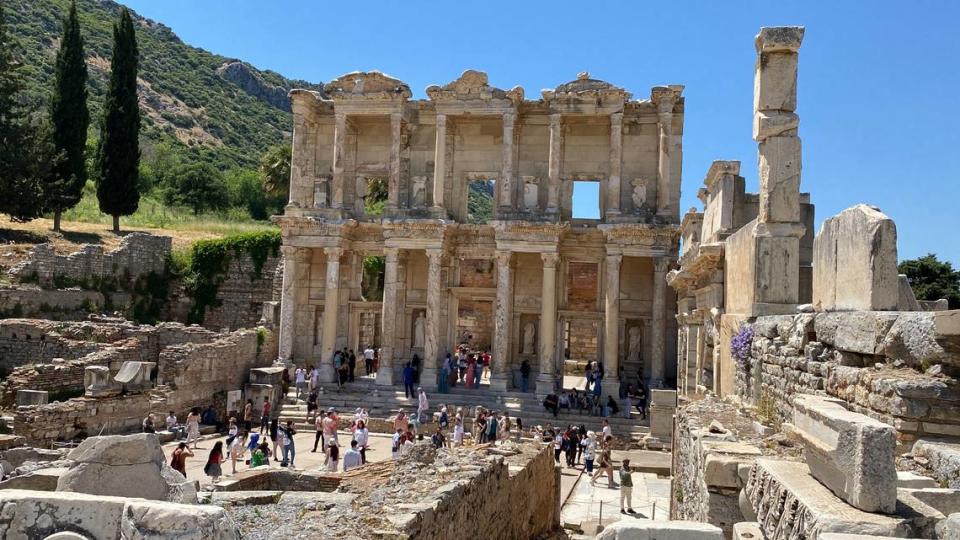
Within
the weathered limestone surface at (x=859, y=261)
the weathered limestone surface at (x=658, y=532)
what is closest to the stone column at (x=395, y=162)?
the weathered limestone surface at (x=859, y=261)

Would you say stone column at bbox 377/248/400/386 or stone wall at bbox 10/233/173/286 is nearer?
stone column at bbox 377/248/400/386

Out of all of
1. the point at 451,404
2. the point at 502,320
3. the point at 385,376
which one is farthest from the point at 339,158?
the point at 451,404

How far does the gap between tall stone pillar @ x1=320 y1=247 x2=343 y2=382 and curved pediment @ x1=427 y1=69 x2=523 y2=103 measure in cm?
664

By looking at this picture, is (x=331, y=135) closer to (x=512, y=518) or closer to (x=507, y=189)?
(x=507, y=189)

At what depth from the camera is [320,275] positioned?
29.1 m

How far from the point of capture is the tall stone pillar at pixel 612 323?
81.0ft

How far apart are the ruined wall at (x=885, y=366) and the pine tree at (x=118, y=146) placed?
3711 cm

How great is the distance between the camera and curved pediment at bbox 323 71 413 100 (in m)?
27.2

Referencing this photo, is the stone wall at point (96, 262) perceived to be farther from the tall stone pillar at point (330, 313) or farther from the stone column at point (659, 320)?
the stone column at point (659, 320)

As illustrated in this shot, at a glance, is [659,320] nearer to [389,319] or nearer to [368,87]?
[389,319]

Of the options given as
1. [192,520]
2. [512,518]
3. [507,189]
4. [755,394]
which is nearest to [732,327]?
[755,394]

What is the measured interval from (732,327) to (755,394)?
1.99 metres

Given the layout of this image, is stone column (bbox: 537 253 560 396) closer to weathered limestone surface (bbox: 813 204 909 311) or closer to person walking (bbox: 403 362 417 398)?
person walking (bbox: 403 362 417 398)

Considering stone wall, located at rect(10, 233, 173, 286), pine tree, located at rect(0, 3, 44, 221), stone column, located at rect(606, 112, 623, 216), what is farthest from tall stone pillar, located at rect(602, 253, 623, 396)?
pine tree, located at rect(0, 3, 44, 221)
